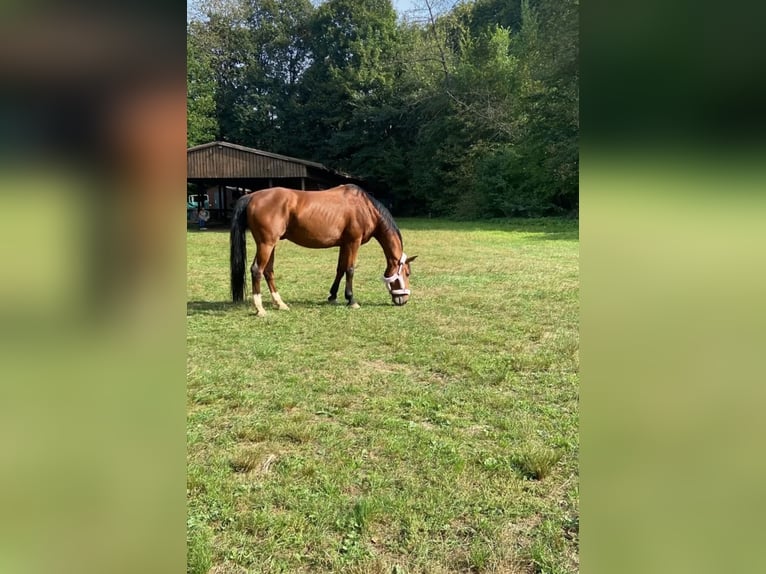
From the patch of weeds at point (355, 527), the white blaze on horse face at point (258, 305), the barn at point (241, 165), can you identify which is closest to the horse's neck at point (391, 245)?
the white blaze on horse face at point (258, 305)

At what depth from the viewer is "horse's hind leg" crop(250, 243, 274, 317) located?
632 centimetres

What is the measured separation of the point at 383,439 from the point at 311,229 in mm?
4394

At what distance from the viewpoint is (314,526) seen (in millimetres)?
2102

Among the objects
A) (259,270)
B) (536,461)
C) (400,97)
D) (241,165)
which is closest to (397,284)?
(259,270)

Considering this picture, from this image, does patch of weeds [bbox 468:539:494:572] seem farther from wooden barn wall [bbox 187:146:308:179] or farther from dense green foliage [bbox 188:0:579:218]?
dense green foliage [bbox 188:0:579:218]

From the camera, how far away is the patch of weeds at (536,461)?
253 centimetres

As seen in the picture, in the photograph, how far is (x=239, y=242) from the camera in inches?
247

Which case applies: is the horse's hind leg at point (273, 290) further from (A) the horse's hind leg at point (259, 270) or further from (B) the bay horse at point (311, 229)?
(A) the horse's hind leg at point (259, 270)

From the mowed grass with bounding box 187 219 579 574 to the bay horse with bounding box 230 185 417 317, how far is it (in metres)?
0.43

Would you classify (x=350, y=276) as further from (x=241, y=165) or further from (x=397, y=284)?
(x=241, y=165)
